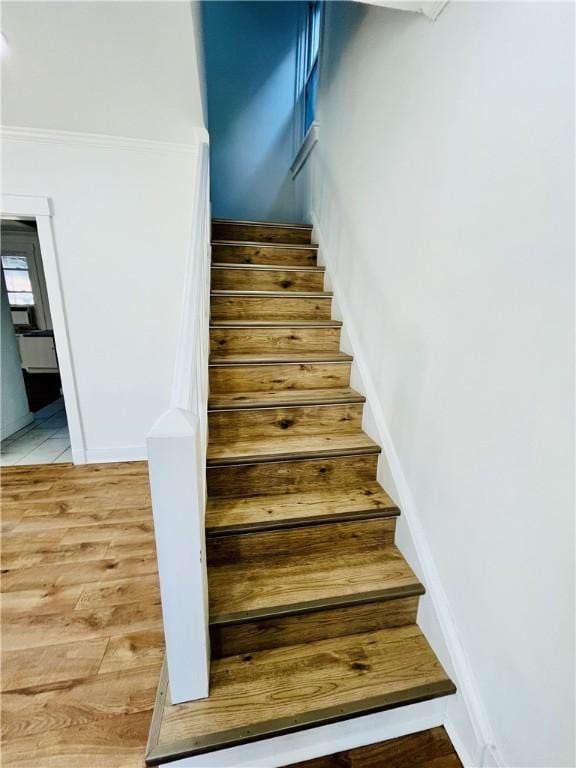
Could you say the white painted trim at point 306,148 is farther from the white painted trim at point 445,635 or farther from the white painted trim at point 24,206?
the white painted trim at point 445,635

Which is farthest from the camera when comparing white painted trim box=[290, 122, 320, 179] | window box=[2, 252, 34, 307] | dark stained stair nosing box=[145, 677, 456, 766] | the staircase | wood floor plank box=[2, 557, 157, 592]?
window box=[2, 252, 34, 307]

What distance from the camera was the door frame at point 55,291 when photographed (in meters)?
2.19

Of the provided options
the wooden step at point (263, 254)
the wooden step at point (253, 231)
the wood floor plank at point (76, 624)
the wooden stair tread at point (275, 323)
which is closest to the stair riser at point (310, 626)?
the wood floor plank at point (76, 624)

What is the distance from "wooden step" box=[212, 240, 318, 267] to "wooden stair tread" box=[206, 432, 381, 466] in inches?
58.2

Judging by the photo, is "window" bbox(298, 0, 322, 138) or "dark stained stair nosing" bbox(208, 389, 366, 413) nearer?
"dark stained stair nosing" bbox(208, 389, 366, 413)

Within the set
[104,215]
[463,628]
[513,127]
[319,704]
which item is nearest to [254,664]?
[319,704]

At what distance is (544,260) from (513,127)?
0.38 metres

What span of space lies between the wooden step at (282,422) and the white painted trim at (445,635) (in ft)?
0.52

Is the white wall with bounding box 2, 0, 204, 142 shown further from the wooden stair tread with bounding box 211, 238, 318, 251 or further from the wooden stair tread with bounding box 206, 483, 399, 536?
the wooden stair tread with bounding box 206, 483, 399, 536

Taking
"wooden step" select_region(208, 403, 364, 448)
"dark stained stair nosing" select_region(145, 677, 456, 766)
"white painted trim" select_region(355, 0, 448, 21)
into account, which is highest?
"white painted trim" select_region(355, 0, 448, 21)

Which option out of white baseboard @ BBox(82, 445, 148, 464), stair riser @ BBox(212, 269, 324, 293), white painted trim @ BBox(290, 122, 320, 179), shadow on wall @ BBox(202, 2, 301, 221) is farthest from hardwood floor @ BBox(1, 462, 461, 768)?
shadow on wall @ BBox(202, 2, 301, 221)

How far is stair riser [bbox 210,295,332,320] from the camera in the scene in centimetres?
209

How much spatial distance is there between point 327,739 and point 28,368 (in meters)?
6.58

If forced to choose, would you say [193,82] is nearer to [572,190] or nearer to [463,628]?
[572,190]
